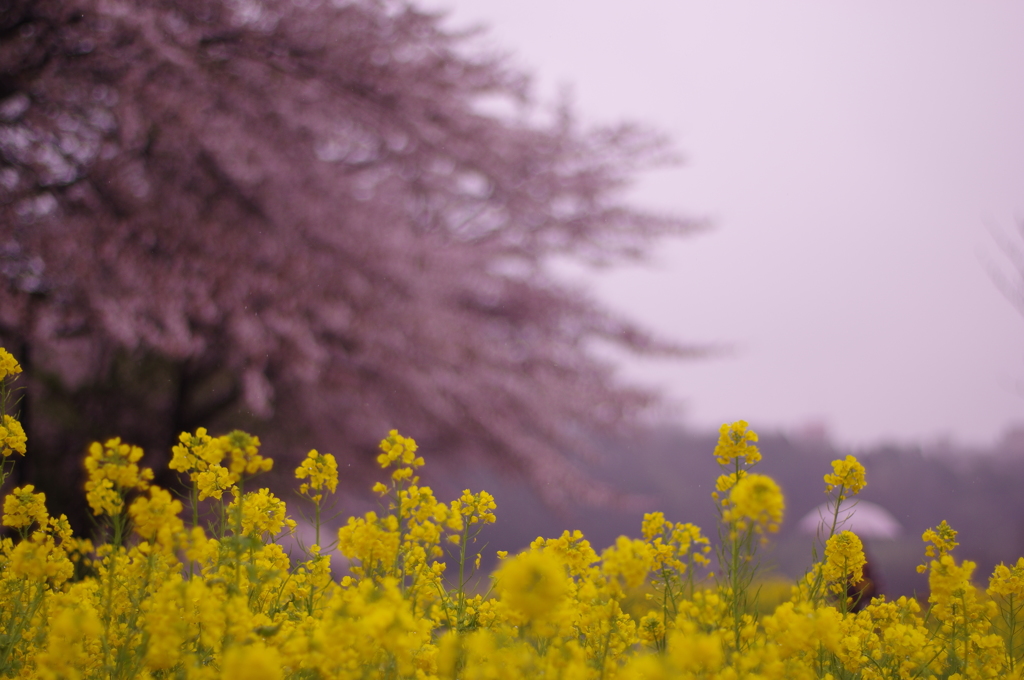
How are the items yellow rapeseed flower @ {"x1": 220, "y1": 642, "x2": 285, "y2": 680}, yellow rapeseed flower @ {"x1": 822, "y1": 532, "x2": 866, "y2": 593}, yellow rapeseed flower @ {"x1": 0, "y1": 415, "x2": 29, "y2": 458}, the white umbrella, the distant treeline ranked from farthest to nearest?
1. the white umbrella
2. the distant treeline
3. yellow rapeseed flower @ {"x1": 822, "y1": 532, "x2": 866, "y2": 593}
4. yellow rapeseed flower @ {"x1": 0, "y1": 415, "x2": 29, "y2": 458}
5. yellow rapeseed flower @ {"x1": 220, "y1": 642, "x2": 285, "y2": 680}

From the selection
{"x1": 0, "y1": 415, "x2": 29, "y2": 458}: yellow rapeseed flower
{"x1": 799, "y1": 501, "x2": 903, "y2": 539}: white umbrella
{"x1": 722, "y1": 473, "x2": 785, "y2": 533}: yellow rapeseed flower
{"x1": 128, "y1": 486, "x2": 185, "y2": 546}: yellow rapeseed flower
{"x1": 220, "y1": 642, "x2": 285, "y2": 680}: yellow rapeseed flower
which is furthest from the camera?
{"x1": 799, "y1": 501, "x2": 903, "y2": 539}: white umbrella

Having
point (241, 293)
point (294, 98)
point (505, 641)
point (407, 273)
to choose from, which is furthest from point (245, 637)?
point (294, 98)

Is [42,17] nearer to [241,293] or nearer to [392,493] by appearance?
[241,293]

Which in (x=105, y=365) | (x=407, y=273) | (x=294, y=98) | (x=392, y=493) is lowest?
(x=392, y=493)

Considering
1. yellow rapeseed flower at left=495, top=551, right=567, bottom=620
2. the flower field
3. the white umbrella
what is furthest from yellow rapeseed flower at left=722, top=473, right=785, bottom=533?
the white umbrella

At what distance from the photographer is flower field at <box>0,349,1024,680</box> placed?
46.8 inches

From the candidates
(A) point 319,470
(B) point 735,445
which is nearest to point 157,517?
(A) point 319,470

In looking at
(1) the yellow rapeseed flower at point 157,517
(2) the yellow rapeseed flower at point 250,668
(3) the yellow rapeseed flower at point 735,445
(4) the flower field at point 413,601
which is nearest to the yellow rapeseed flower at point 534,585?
(4) the flower field at point 413,601

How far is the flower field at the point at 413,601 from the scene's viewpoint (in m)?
1.19

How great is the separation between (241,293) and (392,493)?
2914 mm

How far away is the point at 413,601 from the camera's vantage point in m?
1.70

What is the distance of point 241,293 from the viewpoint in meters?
4.31

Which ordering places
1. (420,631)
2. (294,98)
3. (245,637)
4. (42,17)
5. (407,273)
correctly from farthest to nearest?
(407,273) < (294,98) < (42,17) < (420,631) < (245,637)

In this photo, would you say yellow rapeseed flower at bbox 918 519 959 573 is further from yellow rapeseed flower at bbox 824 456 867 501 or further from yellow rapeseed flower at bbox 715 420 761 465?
yellow rapeseed flower at bbox 715 420 761 465
